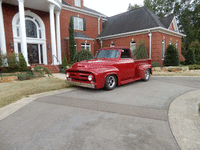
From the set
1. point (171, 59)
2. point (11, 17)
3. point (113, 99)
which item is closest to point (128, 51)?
point (113, 99)

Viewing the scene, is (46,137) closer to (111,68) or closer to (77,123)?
(77,123)

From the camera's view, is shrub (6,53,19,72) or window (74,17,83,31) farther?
window (74,17,83,31)

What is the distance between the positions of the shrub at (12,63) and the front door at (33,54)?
3.73m

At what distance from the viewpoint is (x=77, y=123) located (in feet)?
9.86

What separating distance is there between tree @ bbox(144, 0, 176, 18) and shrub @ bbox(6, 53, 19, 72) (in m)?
31.1

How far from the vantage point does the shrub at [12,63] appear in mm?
10742

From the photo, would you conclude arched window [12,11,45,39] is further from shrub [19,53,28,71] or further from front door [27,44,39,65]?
shrub [19,53,28,71]

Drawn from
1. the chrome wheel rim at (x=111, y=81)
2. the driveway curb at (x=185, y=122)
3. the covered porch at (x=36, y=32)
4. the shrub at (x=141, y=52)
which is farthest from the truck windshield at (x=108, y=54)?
the shrub at (x=141, y=52)

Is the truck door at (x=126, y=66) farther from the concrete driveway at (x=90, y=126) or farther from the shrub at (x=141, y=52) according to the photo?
the shrub at (x=141, y=52)

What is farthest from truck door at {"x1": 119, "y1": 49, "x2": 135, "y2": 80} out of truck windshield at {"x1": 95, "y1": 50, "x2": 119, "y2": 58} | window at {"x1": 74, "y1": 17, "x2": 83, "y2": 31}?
window at {"x1": 74, "y1": 17, "x2": 83, "y2": 31}

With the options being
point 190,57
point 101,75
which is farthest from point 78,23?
point 101,75

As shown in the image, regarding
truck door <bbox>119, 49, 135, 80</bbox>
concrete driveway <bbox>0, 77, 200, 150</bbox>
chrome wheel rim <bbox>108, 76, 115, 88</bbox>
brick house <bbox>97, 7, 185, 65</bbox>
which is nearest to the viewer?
concrete driveway <bbox>0, 77, 200, 150</bbox>

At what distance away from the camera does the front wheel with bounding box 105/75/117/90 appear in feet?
18.8

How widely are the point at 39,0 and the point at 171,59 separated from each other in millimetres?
13102
